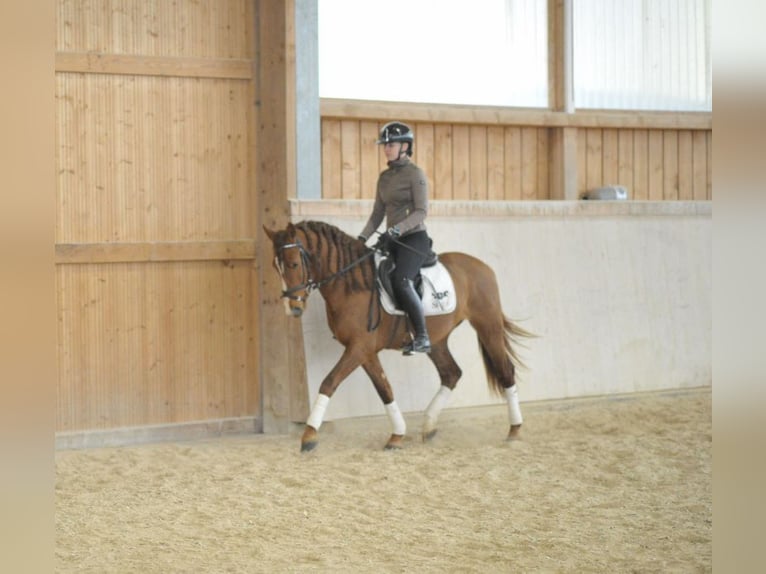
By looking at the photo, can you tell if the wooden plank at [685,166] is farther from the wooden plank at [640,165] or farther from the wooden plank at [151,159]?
the wooden plank at [151,159]

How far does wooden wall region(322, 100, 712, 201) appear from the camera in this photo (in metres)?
7.70

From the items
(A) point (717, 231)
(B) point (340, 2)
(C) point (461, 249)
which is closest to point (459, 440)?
(C) point (461, 249)

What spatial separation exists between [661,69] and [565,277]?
7.55 feet

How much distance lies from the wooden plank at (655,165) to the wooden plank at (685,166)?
0.19 meters

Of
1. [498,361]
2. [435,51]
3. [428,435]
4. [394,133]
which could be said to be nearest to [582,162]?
[435,51]

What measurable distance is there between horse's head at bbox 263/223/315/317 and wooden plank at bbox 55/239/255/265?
1.00 meters

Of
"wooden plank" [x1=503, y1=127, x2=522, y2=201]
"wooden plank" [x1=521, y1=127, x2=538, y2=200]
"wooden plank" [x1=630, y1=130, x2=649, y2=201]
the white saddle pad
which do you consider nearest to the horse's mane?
the white saddle pad

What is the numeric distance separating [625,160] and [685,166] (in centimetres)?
64

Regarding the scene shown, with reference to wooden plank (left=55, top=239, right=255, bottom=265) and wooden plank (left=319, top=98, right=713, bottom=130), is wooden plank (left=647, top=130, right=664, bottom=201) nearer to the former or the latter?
wooden plank (left=319, top=98, right=713, bottom=130)

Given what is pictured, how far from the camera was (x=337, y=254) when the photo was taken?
634 centimetres

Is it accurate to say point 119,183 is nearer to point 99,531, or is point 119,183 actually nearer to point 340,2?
point 340,2

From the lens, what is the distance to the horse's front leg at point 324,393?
6.25 meters

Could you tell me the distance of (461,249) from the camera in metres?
7.63

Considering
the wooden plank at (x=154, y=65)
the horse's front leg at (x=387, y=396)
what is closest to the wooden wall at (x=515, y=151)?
the wooden plank at (x=154, y=65)
